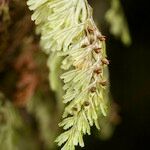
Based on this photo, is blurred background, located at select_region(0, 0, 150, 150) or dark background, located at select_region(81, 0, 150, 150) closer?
blurred background, located at select_region(0, 0, 150, 150)

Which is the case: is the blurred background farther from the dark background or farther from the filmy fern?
the filmy fern

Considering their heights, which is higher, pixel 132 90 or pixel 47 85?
pixel 47 85

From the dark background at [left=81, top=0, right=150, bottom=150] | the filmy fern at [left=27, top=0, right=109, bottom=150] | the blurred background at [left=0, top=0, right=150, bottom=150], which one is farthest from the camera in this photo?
the dark background at [left=81, top=0, right=150, bottom=150]

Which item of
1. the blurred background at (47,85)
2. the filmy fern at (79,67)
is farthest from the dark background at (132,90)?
the filmy fern at (79,67)

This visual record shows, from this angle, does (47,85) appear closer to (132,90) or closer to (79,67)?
(79,67)

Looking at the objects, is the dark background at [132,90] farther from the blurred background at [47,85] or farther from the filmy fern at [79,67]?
the filmy fern at [79,67]

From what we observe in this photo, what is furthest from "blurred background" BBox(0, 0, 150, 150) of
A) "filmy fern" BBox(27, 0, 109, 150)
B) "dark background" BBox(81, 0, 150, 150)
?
"filmy fern" BBox(27, 0, 109, 150)

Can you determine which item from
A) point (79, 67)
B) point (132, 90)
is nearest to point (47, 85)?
point (79, 67)
